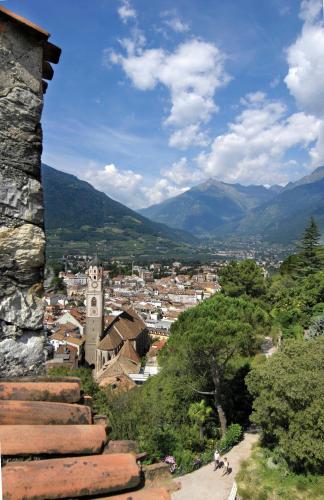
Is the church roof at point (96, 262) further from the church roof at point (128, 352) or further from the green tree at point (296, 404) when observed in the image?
the green tree at point (296, 404)

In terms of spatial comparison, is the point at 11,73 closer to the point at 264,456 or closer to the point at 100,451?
the point at 100,451

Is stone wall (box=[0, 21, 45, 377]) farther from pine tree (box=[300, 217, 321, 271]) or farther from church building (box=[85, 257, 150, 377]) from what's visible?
pine tree (box=[300, 217, 321, 271])

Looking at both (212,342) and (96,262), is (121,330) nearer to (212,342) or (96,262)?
(96,262)

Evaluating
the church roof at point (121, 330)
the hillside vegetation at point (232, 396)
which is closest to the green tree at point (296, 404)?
the hillside vegetation at point (232, 396)

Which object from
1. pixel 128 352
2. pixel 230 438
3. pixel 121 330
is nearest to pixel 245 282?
pixel 128 352

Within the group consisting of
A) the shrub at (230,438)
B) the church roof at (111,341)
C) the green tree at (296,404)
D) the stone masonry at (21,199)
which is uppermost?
the stone masonry at (21,199)

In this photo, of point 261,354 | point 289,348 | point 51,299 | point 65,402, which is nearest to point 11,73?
point 65,402

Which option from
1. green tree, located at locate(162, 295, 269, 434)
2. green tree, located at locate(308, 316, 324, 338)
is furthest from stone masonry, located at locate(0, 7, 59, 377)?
green tree, located at locate(308, 316, 324, 338)
